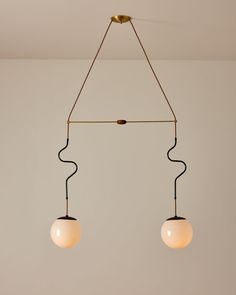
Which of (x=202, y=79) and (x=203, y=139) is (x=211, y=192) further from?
(x=202, y=79)

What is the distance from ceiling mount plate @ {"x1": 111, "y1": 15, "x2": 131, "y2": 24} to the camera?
3004mm

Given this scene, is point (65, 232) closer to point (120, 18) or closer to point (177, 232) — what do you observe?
point (177, 232)

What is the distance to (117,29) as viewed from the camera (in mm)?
3199

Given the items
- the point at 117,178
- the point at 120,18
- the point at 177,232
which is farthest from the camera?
the point at 117,178

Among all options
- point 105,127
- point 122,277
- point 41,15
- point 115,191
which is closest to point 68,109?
point 105,127

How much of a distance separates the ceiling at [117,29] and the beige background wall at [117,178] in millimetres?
168

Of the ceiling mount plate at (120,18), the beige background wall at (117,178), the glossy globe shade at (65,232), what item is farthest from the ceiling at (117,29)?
the glossy globe shade at (65,232)

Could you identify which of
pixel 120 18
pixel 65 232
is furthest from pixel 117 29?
pixel 65 232

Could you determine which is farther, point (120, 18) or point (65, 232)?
point (120, 18)

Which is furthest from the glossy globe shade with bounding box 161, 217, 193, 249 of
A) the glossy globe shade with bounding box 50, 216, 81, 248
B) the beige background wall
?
the beige background wall

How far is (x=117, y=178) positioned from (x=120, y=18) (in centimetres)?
105

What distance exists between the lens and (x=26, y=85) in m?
3.72

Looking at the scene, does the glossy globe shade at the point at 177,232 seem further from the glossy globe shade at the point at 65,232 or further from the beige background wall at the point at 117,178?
the beige background wall at the point at 117,178

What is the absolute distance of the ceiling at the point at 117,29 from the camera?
2.89m
